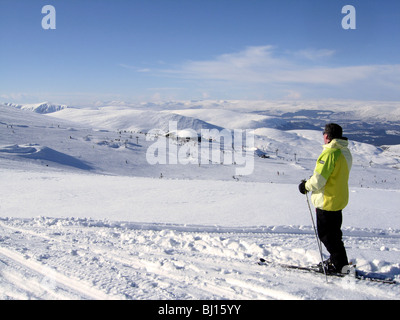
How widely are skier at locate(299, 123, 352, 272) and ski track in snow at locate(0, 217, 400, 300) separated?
0.39 m

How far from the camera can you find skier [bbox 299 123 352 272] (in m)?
3.56

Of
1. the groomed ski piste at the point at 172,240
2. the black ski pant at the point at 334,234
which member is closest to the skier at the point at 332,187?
the black ski pant at the point at 334,234

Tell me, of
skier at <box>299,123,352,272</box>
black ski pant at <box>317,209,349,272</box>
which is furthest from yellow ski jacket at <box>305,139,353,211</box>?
black ski pant at <box>317,209,349,272</box>

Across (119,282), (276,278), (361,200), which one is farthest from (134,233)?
(361,200)

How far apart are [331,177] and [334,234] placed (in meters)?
0.75

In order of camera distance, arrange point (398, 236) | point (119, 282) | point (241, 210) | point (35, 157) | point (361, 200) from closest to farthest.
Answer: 1. point (119, 282)
2. point (398, 236)
3. point (241, 210)
4. point (361, 200)
5. point (35, 157)

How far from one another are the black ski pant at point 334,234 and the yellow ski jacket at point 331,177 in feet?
0.33

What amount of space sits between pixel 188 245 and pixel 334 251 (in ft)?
7.41

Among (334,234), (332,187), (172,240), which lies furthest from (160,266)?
(332,187)

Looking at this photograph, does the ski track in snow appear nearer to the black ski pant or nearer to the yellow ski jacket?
the black ski pant

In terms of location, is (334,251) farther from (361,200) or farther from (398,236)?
(361,200)

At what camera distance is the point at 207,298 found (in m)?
3.19

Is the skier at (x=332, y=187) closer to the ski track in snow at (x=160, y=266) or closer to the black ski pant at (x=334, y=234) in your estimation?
the black ski pant at (x=334, y=234)

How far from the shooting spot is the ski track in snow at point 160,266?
3.28m
